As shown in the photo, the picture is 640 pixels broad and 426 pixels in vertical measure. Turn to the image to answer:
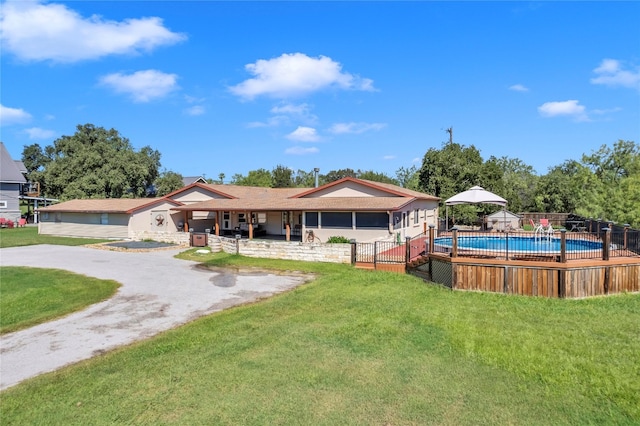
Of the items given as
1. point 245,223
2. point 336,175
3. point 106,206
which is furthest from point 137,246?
point 336,175

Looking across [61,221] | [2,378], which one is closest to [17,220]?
[61,221]

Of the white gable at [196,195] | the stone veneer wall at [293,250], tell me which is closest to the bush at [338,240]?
the stone veneer wall at [293,250]

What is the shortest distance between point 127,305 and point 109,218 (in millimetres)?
24390

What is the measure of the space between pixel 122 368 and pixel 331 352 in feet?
13.4

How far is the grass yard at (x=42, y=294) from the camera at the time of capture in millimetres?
11785

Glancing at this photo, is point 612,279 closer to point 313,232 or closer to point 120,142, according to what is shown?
point 313,232

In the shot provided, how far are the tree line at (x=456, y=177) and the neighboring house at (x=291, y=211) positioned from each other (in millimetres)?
6516

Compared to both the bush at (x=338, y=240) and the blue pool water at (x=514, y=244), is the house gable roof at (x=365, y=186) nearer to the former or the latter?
the bush at (x=338, y=240)

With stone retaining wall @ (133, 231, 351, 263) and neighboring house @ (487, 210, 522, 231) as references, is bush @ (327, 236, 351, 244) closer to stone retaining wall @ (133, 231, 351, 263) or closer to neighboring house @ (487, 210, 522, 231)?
stone retaining wall @ (133, 231, 351, 263)

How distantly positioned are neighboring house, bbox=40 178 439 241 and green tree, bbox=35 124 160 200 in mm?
14007

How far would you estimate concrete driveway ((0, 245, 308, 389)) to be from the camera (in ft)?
28.9

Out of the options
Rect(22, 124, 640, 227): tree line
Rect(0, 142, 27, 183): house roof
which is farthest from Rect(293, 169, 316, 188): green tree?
Rect(0, 142, 27, 183): house roof

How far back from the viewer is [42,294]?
14.2 meters

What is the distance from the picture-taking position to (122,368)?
7.64 metres
